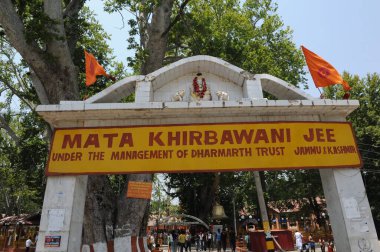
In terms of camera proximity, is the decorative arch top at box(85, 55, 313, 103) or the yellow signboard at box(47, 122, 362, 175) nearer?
the yellow signboard at box(47, 122, 362, 175)

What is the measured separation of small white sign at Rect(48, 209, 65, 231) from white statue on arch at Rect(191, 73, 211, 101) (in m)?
3.63

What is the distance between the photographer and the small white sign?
631cm

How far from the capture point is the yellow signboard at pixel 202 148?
6.69 metres

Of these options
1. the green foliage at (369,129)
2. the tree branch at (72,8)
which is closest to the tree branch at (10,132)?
the tree branch at (72,8)

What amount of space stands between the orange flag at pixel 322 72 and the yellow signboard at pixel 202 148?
124cm

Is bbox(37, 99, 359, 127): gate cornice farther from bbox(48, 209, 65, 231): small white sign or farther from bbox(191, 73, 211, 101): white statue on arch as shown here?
bbox(48, 209, 65, 231): small white sign

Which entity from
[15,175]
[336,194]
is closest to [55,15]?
[336,194]

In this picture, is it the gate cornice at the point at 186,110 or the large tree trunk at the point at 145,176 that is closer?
the gate cornice at the point at 186,110

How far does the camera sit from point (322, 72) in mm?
7832

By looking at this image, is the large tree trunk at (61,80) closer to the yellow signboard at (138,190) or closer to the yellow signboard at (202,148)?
the yellow signboard at (138,190)

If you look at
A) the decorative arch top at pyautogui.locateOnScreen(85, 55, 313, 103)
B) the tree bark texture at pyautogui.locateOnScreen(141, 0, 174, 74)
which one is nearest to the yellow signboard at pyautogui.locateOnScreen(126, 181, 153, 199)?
the decorative arch top at pyautogui.locateOnScreen(85, 55, 313, 103)

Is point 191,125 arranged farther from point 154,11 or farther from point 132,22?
point 132,22

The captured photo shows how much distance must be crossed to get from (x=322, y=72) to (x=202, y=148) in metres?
3.51

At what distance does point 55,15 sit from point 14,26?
1.50 metres
